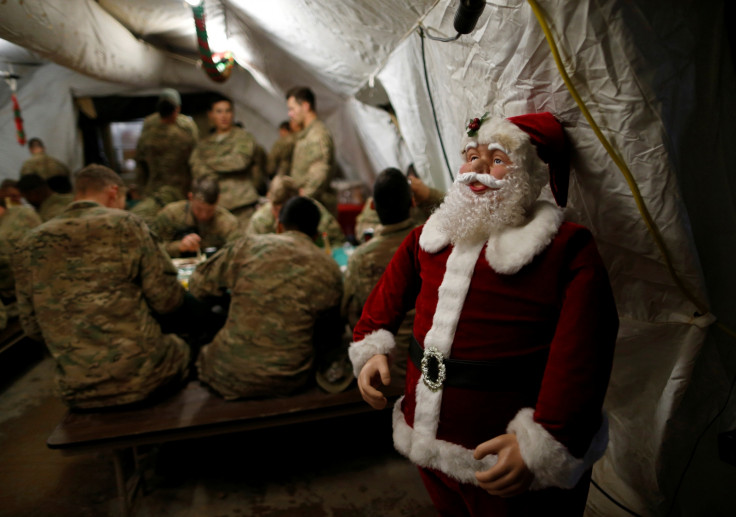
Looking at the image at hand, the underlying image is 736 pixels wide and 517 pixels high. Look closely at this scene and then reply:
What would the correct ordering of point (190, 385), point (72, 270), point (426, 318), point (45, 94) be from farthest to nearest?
1. point (45, 94)
2. point (190, 385)
3. point (72, 270)
4. point (426, 318)

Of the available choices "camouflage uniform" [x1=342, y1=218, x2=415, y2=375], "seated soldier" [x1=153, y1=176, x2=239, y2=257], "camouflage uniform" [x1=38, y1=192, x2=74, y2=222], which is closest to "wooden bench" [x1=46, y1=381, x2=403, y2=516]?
"camouflage uniform" [x1=342, y1=218, x2=415, y2=375]

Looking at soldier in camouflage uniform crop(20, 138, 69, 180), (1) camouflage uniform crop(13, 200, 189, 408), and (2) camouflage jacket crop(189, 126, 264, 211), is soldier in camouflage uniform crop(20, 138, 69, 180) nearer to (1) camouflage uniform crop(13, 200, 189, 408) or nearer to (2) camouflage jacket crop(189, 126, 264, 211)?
(2) camouflage jacket crop(189, 126, 264, 211)

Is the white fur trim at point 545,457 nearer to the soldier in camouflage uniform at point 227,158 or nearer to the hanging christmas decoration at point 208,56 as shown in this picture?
the hanging christmas decoration at point 208,56

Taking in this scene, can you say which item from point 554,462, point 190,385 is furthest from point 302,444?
point 554,462

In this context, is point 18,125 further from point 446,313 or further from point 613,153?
point 613,153

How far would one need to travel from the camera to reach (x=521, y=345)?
3.50 feet

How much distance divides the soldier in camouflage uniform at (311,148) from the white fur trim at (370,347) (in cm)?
321

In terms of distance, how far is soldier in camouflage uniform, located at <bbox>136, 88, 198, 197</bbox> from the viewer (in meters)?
4.91

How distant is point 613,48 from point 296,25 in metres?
2.45

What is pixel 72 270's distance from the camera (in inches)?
74.3

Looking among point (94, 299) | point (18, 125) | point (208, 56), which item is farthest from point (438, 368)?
point (18, 125)

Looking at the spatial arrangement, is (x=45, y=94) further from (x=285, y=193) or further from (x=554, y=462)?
(x=554, y=462)

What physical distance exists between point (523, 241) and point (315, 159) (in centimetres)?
369

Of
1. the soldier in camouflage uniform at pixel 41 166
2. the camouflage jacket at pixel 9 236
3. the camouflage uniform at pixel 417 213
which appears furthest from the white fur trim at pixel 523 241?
the soldier in camouflage uniform at pixel 41 166
